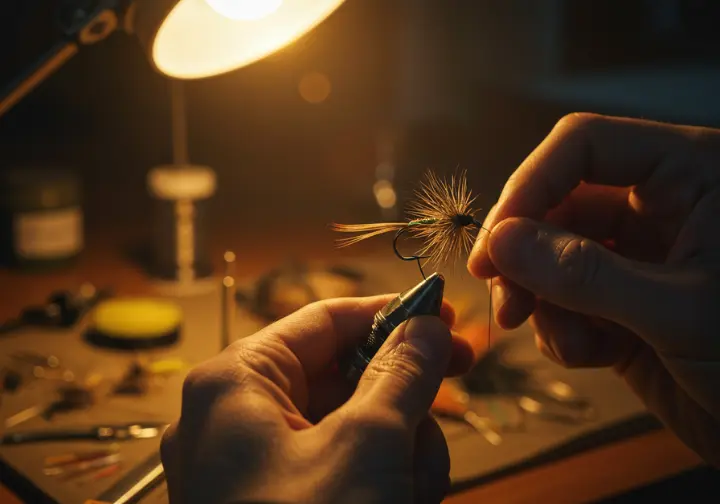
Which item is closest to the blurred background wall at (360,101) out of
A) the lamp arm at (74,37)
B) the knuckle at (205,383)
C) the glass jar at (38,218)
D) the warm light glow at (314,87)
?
the warm light glow at (314,87)

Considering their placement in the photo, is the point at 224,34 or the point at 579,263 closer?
the point at 579,263

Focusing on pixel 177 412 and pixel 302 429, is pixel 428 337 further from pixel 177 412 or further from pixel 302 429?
pixel 177 412

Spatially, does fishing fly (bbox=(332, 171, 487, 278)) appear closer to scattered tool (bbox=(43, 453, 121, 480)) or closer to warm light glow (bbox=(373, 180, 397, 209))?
scattered tool (bbox=(43, 453, 121, 480))

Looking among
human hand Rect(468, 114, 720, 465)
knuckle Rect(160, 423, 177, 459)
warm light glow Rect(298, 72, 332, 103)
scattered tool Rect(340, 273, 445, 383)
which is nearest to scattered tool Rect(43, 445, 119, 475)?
knuckle Rect(160, 423, 177, 459)

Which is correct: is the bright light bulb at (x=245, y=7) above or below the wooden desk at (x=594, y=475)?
above

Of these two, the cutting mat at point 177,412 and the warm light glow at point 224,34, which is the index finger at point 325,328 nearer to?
the cutting mat at point 177,412

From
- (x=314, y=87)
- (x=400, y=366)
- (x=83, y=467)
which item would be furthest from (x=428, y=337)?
(x=314, y=87)

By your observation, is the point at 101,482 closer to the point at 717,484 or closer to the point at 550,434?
the point at 550,434
